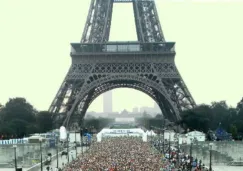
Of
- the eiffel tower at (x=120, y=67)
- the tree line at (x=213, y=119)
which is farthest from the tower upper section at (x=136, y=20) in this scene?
the tree line at (x=213, y=119)

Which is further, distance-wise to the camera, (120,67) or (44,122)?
(44,122)

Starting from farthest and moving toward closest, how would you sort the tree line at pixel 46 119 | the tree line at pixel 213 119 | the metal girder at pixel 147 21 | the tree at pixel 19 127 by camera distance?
1. the metal girder at pixel 147 21
2. the tree line at pixel 213 119
3. the tree line at pixel 46 119
4. the tree at pixel 19 127

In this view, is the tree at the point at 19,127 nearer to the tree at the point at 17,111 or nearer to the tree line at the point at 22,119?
the tree line at the point at 22,119

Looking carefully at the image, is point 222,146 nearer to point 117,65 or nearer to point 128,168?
point 128,168

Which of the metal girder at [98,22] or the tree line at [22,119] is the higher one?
the metal girder at [98,22]

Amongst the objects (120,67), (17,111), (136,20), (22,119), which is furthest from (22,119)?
(136,20)

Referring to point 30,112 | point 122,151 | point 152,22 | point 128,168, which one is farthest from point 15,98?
point 128,168

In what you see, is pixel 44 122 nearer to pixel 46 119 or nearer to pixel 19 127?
pixel 46 119

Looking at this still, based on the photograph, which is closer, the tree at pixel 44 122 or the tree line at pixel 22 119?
the tree line at pixel 22 119
